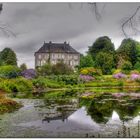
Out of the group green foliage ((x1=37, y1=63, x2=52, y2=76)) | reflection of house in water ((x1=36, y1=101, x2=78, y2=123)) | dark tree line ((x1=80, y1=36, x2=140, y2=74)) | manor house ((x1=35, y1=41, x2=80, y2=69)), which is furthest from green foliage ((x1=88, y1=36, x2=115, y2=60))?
reflection of house in water ((x1=36, y1=101, x2=78, y2=123))

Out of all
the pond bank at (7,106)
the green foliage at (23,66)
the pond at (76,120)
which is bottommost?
the pond at (76,120)

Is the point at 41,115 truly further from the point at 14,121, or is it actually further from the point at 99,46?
the point at 99,46

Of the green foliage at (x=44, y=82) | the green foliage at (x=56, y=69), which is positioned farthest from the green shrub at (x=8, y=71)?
the green foliage at (x=44, y=82)

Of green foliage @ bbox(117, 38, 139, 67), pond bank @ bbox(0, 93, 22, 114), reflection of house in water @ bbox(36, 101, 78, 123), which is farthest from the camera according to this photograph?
pond bank @ bbox(0, 93, 22, 114)

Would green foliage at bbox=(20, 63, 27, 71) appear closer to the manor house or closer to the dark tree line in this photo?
the manor house

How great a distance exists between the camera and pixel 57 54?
30.2 feet

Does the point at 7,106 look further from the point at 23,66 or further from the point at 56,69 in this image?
the point at 23,66

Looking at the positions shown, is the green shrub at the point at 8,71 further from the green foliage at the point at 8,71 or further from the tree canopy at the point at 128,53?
the tree canopy at the point at 128,53

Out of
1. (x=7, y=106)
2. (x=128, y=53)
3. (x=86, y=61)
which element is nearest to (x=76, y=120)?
(x=86, y=61)

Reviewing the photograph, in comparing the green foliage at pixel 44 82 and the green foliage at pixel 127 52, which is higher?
the green foliage at pixel 127 52

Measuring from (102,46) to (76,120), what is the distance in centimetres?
163

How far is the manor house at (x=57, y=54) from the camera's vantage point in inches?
340

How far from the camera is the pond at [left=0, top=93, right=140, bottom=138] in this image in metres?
7.13

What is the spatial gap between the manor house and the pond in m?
1.19
